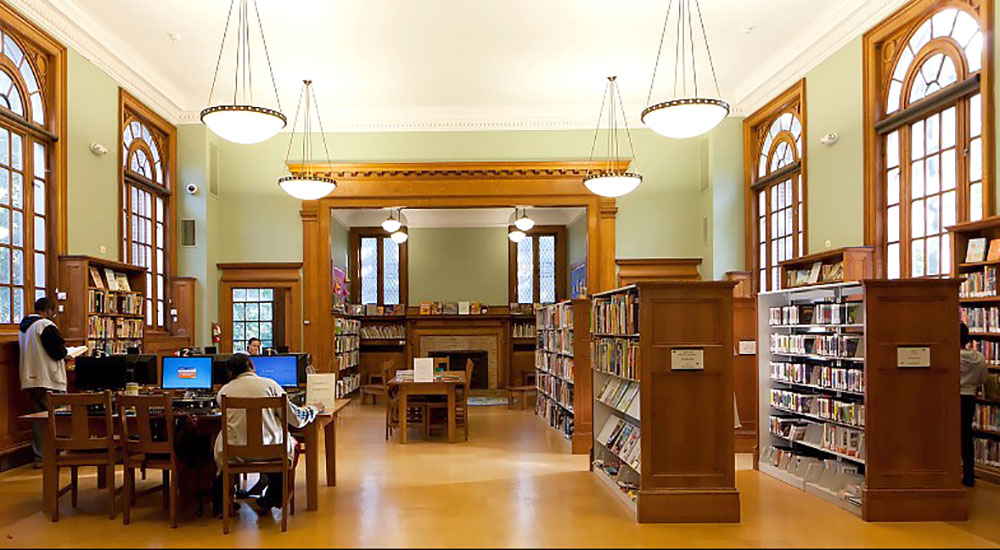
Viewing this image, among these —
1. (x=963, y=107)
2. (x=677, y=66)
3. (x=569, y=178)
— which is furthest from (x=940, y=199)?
(x=569, y=178)

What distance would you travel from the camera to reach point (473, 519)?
5449mm

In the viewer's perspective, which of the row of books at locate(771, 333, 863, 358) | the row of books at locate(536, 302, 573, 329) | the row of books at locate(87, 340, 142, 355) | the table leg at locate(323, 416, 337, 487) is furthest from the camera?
the row of books at locate(536, 302, 573, 329)

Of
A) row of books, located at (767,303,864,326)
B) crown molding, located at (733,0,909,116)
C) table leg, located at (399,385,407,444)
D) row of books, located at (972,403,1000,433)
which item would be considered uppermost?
crown molding, located at (733,0,909,116)

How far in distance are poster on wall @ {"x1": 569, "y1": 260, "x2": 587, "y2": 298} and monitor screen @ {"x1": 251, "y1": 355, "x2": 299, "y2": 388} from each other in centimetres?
878

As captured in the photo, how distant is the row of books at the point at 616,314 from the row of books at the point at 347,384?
6506mm

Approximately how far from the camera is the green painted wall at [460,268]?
17.3 metres

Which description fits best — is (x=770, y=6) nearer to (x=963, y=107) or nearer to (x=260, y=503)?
(x=963, y=107)

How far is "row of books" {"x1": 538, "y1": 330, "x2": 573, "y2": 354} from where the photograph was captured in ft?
30.8

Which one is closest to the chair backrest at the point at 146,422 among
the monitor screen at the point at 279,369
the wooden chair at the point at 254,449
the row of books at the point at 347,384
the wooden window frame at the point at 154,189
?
the wooden chair at the point at 254,449

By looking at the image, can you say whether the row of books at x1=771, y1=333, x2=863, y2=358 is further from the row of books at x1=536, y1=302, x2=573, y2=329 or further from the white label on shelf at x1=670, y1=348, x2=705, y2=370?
the row of books at x1=536, y1=302, x2=573, y2=329

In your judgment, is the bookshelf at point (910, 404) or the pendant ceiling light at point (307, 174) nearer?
the bookshelf at point (910, 404)

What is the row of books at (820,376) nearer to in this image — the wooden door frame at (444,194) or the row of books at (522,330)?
the wooden door frame at (444,194)

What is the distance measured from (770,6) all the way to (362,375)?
10.6m

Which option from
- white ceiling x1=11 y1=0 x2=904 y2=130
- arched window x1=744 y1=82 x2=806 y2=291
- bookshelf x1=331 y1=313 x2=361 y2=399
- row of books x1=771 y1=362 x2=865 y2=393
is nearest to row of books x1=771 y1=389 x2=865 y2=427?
row of books x1=771 y1=362 x2=865 y2=393
